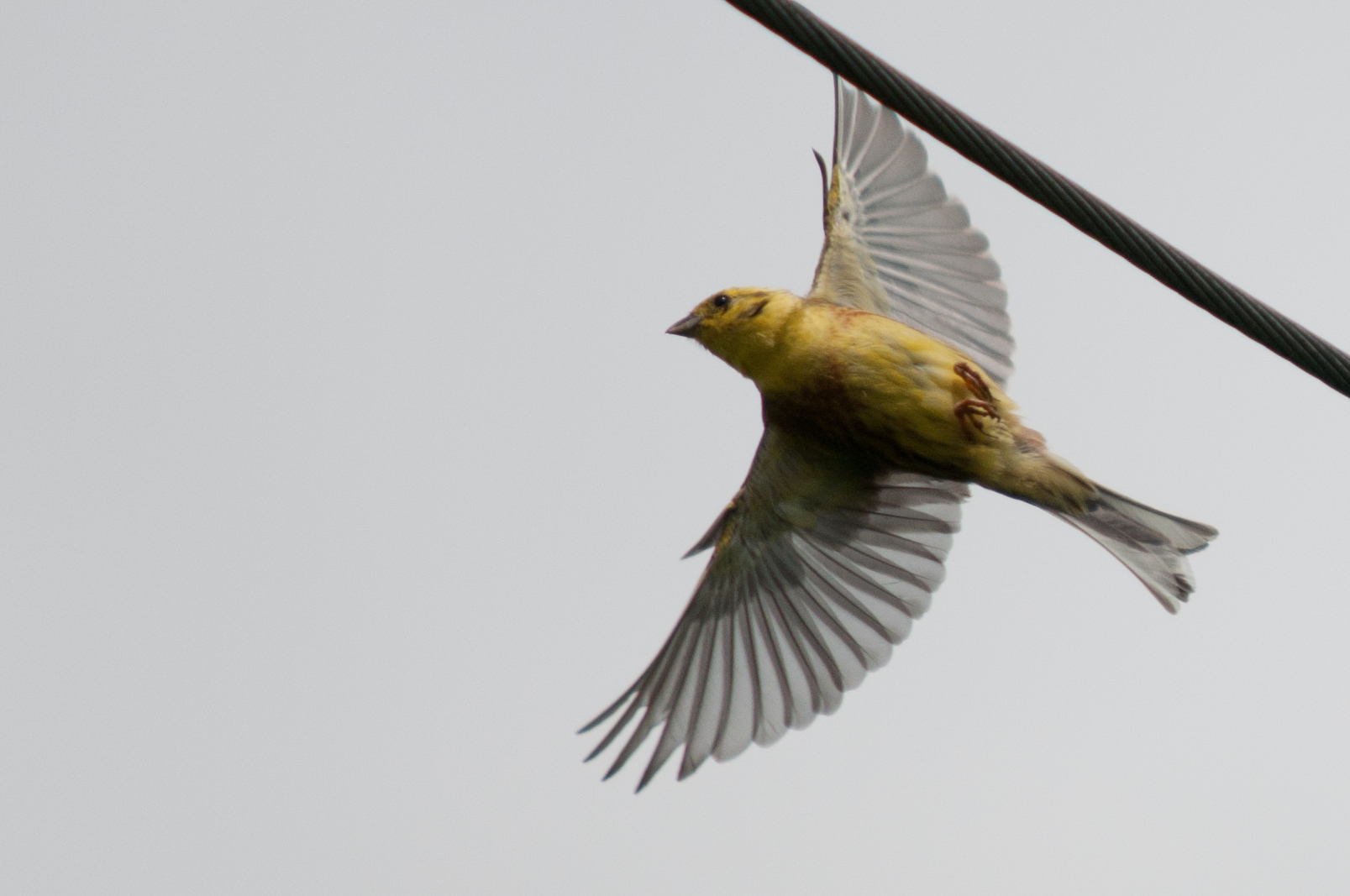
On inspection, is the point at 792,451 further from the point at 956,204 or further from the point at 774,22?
the point at 774,22

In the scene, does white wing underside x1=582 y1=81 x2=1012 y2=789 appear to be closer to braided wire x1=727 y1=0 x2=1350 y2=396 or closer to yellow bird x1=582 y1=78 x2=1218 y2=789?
yellow bird x1=582 y1=78 x2=1218 y2=789

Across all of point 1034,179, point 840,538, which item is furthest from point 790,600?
point 1034,179

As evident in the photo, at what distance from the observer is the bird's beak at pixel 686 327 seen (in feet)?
16.8

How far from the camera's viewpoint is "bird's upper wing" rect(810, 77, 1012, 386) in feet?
18.0

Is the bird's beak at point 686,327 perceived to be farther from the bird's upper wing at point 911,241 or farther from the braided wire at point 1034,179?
the braided wire at point 1034,179

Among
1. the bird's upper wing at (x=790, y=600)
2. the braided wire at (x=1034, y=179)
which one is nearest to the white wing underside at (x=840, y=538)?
the bird's upper wing at (x=790, y=600)

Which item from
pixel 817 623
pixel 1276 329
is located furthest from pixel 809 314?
pixel 1276 329

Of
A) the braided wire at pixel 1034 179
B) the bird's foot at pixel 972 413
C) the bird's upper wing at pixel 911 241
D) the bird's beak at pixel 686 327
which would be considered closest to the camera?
the braided wire at pixel 1034 179

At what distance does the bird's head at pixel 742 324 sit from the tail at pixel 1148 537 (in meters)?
1.11

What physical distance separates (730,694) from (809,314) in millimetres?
1588

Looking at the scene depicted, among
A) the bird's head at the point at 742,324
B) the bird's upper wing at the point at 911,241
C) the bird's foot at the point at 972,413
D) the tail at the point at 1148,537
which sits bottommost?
the tail at the point at 1148,537

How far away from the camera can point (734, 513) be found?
5.54m

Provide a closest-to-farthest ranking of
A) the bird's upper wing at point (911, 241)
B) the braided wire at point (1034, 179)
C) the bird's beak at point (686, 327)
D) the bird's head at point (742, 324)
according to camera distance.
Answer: the braided wire at point (1034, 179) < the bird's head at point (742, 324) < the bird's beak at point (686, 327) < the bird's upper wing at point (911, 241)

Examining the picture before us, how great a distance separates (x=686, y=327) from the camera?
16.9 ft
